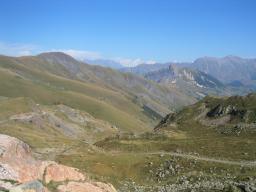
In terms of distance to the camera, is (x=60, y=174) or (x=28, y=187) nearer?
(x=28, y=187)

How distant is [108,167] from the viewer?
334ft

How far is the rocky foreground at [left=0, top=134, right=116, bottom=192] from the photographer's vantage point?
32.9m

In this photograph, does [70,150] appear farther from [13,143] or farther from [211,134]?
[13,143]

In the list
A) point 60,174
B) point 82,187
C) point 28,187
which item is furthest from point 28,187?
point 82,187

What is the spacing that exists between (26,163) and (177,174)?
61695mm

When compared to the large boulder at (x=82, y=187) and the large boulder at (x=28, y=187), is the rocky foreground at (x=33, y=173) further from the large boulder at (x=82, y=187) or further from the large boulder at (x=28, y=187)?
the large boulder at (x=28, y=187)

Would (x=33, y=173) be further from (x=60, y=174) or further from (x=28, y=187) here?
(x=28, y=187)

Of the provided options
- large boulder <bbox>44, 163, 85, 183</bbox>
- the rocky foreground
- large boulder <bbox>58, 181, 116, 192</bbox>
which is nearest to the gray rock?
the rocky foreground

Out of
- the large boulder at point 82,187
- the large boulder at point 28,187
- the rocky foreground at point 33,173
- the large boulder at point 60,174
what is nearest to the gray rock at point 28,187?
the large boulder at point 28,187

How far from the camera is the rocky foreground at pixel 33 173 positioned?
108 ft

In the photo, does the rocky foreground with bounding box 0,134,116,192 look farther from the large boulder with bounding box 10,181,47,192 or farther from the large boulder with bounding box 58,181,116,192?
the large boulder with bounding box 10,181,47,192

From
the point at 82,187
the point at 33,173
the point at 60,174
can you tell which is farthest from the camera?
the point at 60,174

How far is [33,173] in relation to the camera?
35531mm

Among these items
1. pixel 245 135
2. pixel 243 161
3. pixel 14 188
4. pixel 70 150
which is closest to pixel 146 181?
pixel 243 161
